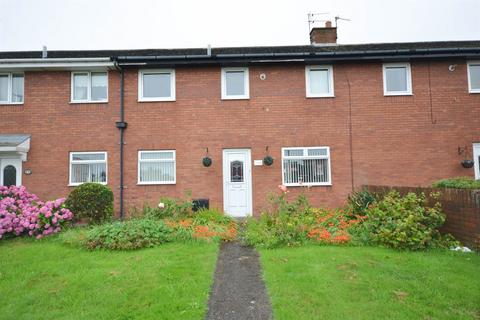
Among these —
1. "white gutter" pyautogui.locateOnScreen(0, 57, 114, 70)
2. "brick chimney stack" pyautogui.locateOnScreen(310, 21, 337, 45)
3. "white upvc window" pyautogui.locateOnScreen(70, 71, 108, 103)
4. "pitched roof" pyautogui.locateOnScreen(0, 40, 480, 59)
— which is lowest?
"white upvc window" pyautogui.locateOnScreen(70, 71, 108, 103)

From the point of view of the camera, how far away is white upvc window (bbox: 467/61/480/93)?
32.2 ft

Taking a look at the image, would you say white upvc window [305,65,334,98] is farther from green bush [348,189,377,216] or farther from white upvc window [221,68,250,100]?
green bush [348,189,377,216]

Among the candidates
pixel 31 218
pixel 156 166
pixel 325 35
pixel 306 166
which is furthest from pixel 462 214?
pixel 31 218

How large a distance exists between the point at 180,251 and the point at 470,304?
4455mm

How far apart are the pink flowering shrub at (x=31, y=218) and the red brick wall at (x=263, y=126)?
2128mm

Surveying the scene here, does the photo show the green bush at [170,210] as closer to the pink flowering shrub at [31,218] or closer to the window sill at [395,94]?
the pink flowering shrub at [31,218]

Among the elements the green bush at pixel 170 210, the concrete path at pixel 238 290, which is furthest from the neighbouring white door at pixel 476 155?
the green bush at pixel 170 210

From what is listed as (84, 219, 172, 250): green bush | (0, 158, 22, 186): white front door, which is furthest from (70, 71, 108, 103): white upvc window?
(84, 219, 172, 250): green bush

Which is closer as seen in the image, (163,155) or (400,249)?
(400,249)

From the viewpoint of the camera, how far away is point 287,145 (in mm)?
9617

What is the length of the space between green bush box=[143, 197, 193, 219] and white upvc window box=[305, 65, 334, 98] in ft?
17.6

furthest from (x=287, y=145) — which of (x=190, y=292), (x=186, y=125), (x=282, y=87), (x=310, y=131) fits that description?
(x=190, y=292)

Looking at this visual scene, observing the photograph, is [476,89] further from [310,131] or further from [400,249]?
[400,249]

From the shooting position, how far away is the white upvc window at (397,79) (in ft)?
32.1
